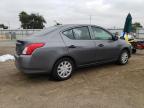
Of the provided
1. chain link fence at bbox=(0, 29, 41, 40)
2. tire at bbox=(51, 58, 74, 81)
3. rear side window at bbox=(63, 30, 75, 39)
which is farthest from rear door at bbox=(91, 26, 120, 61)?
chain link fence at bbox=(0, 29, 41, 40)

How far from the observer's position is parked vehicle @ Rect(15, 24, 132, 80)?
15.8ft

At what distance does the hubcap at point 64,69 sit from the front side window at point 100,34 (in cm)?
127

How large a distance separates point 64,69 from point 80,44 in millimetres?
827

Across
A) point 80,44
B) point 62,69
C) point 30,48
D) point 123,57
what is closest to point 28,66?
point 30,48

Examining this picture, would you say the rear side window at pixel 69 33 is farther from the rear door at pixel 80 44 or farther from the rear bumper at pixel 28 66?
the rear bumper at pixel 28 66

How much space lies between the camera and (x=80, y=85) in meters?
4.89

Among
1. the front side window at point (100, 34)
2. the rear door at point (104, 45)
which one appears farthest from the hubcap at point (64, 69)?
the front side window at point (100, 34)

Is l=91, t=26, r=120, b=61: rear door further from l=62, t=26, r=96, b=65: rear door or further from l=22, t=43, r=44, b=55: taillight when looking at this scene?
l=22, t=43, r=44, b=55: taillight

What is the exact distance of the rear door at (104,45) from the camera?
19.7ft

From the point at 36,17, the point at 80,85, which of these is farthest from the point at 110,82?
the point at 36,17

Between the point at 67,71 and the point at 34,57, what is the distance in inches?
41.4

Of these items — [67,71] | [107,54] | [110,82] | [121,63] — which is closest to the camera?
[110,82]

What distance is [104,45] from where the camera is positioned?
20.2 ft

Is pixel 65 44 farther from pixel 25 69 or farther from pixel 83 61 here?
pixel 25 69
